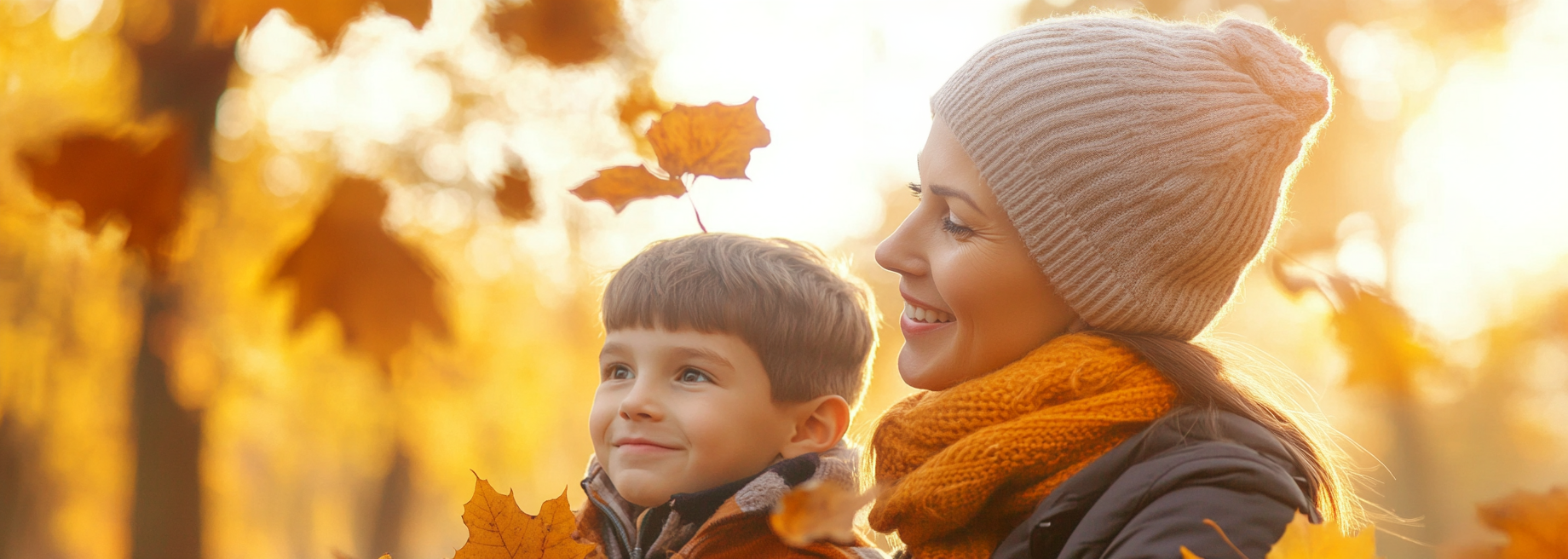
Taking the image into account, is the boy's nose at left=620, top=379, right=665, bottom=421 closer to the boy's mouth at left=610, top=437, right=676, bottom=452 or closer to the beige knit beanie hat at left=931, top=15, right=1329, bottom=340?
the boy's mouth at left=610, top=437, right=676, bottom=452

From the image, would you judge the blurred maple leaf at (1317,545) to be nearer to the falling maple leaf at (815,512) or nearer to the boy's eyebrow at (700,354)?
the falling maple leaf at (815,512)

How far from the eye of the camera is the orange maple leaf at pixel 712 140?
2168mm

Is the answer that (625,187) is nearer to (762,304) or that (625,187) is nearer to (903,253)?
(762,304)

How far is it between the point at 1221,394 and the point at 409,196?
20.1ft

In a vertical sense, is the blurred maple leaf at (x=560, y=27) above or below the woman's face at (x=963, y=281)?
above

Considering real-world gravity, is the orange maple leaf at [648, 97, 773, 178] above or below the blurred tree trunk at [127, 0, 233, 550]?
below

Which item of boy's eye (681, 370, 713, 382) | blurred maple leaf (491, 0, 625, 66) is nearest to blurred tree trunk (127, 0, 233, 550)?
blurred maple leaf (491, 0, 625, 66)

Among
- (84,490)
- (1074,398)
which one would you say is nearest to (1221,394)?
(1074,398)

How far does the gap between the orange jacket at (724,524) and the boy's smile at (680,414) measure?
57 mm

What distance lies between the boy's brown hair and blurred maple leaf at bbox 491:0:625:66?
4.54 ft

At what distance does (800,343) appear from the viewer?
2.26m

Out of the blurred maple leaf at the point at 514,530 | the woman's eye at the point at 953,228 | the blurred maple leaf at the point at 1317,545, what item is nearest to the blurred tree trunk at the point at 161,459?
the blurred maple leaf at the point at 514,530

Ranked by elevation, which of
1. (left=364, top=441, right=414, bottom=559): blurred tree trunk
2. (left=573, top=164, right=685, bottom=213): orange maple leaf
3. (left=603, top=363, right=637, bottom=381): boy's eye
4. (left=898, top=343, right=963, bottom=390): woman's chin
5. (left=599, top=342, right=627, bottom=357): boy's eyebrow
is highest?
(left=364, top=441, right=414, bottom=559): blurred tree trunk

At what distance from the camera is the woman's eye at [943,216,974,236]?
72.8 inches
